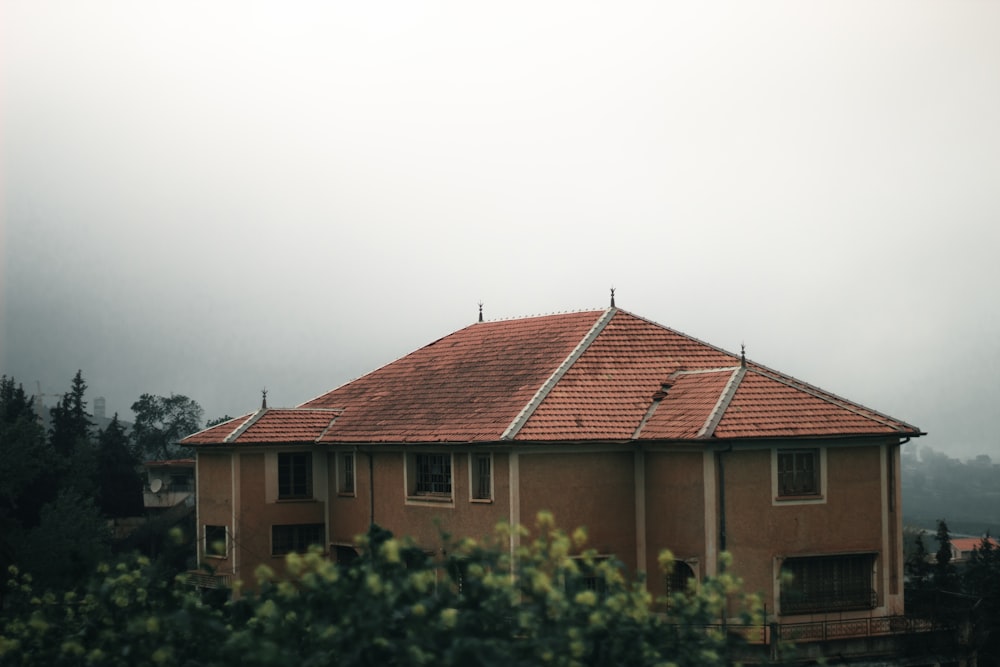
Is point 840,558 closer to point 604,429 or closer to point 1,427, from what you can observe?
point 604,429

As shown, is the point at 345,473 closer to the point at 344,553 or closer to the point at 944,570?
the point at 344,553

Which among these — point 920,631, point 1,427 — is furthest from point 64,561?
point 1,427

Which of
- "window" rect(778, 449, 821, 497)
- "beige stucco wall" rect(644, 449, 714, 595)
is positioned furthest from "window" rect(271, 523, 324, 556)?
"window" rect(778, 449, 821, 497)

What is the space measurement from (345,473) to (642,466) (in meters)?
11.7

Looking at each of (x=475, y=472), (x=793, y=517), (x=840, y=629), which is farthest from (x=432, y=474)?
(x=840, y=629)

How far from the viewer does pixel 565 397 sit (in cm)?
3566

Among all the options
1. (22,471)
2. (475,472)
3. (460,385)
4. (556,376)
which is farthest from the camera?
(22,471)

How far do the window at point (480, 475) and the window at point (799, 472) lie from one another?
7.79 metres

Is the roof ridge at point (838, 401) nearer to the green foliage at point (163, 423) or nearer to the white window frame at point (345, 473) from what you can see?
the white window frame at point (345, 473)

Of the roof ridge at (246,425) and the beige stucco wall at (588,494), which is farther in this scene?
the roof ridge at (246,425)

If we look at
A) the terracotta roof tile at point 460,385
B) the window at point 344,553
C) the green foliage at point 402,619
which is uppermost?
the terracotta roof tile at point 460,385

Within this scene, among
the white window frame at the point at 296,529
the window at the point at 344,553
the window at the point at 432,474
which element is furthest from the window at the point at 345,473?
the window at the point at 432,474

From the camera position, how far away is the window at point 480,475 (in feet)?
113

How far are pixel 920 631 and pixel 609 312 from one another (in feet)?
44.2
